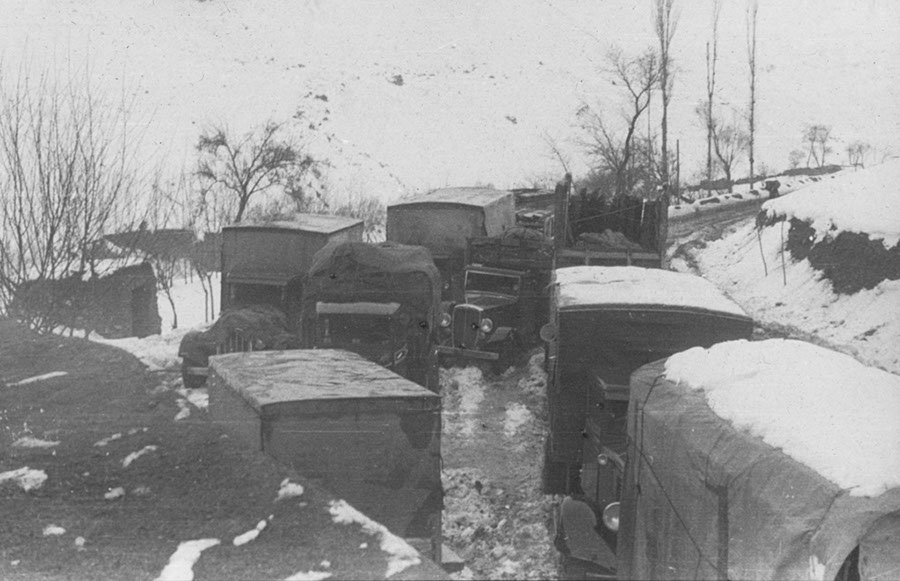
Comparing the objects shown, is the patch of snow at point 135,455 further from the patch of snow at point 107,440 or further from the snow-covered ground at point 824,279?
the snow-covered ground at point 824,279

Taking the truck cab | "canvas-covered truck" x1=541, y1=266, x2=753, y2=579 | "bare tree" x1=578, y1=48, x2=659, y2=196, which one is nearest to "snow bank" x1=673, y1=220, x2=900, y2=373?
"bare tree" x1=578, y1=48, x2=659, y2=196

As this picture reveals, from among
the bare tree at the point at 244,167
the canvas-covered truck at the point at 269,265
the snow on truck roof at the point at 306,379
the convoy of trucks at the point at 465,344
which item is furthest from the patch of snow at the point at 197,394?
the bare tree at the point at 244,167

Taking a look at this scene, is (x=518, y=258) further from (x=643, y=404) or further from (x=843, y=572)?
(x=843, y=572)

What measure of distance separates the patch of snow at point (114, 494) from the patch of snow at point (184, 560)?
0.99 m

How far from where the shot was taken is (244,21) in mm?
22250

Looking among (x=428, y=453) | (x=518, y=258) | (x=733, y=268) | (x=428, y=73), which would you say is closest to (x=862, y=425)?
(x=428, y=453)

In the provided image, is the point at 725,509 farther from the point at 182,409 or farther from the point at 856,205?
the point at 856,205

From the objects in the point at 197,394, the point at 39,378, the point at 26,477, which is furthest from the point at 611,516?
the point at 197,394

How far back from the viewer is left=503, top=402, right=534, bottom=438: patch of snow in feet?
38.9

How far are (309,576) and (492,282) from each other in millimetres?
11124

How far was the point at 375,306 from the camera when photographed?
38.1 feet

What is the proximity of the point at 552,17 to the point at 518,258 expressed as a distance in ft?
13.7

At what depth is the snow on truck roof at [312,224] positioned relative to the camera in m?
14.3

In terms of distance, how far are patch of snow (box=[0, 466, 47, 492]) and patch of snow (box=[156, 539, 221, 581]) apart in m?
1.69
